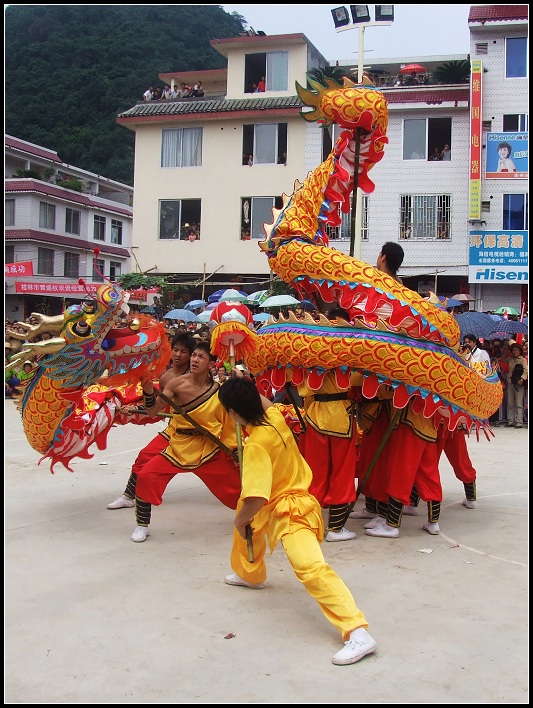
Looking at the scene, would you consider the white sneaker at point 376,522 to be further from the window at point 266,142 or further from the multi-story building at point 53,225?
the multi-story building at point 53,225

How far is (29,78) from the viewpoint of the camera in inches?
1602

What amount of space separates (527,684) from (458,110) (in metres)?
18.1

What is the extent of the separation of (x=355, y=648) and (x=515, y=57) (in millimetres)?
18937

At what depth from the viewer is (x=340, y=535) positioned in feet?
16.7

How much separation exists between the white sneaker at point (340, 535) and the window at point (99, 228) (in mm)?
30171

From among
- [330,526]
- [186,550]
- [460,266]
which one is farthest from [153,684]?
[460,266]

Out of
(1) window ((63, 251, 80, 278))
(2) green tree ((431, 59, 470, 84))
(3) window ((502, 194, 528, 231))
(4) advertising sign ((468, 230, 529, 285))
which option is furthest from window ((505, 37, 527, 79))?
(1) window ((63, 251, 80, 278))

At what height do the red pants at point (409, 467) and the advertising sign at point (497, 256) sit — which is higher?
the advertising sign at point (497, 256)

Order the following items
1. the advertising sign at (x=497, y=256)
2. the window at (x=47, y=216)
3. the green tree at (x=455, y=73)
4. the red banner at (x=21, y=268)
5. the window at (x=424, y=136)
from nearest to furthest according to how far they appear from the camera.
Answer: the advertising sign at (x=497, y=256) → the window at (x=424, y=136) → the green tree at (x=455, y=73) → the red banner at (x=21, y=268) → the window at (x=47, y=216)

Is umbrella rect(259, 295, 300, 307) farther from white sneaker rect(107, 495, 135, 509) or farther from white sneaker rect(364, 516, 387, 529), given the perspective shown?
white sneaker rect(364, 516, 387, 529)

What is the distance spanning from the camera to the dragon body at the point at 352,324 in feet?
16.0

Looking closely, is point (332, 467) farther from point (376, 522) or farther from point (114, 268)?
point (114, 268)

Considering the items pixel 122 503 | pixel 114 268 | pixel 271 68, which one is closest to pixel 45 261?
pixel 114 268

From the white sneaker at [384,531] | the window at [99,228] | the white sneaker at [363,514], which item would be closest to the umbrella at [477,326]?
the white sneaker at [363,514]
